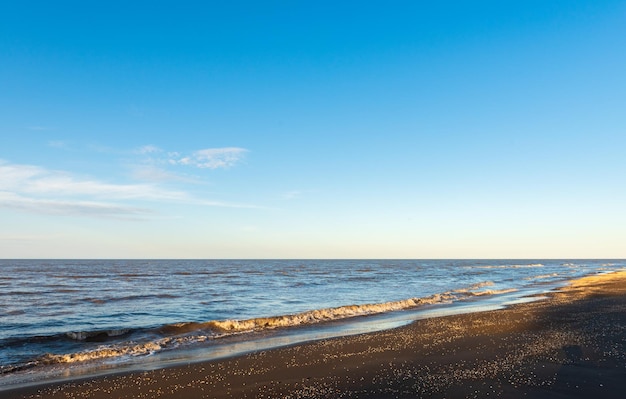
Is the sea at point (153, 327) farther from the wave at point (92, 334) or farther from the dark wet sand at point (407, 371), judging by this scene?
the dark wet sand at point (407, 371)

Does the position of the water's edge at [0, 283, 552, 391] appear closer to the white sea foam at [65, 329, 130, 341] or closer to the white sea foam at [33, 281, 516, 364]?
the white sea foam at [33, 281, 516, 364]

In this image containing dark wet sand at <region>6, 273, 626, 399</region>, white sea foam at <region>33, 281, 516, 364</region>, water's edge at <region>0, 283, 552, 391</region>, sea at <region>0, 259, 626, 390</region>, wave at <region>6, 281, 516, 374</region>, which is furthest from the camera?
white sea foam at <region>33, 281, 516, 364</region>

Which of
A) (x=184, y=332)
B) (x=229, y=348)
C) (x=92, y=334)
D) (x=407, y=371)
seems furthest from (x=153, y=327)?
(x=407, y=371)

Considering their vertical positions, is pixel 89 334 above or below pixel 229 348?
below

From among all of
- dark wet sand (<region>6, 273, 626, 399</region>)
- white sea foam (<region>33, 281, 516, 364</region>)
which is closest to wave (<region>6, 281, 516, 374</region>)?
white sea foam (<region>33, 281, 516, 364</region>)

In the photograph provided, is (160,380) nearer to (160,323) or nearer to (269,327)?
(269,327)

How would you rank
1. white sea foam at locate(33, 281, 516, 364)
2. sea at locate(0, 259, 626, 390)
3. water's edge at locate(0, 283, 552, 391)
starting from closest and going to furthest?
water's edge at locate(0, 283, 552, 391) → sea at locate(0, 259, 626, 390) → white sea foam at locate(33, 281, 516, 364)

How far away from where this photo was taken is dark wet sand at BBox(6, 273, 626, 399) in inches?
348

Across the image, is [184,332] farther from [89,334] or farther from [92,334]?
[89,334]

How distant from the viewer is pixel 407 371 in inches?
406

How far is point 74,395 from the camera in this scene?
29.8ft

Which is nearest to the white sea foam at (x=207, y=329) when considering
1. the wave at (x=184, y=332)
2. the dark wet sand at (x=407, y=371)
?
the wave at (x=184, y=332)

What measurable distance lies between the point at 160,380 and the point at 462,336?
10692mm

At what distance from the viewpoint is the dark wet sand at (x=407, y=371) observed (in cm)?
884
